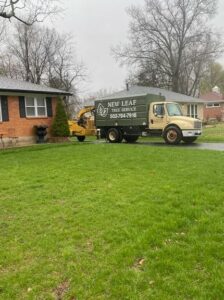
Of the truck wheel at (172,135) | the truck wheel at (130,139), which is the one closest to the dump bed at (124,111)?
the truck wheel at (130,139)

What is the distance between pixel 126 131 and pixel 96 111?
2597 mm

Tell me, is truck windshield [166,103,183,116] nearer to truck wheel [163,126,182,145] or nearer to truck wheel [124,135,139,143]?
truck wheel [163,126,182,145]

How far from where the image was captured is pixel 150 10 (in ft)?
139

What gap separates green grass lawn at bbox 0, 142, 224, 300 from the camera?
10.8 ft

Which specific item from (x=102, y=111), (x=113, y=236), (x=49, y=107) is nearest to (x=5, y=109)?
(x=49, y=107)

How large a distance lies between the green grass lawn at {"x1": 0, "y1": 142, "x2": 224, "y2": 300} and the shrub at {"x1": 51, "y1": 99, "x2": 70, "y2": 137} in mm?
11697

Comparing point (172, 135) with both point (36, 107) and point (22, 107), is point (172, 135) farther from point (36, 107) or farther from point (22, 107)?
point (22, 107)

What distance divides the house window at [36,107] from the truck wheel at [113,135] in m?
4.13

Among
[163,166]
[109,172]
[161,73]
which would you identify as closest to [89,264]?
[109,172]

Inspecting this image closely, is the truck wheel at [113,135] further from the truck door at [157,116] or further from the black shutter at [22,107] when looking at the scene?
the black shutter at [22,107]

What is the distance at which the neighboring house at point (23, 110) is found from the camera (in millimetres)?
17844

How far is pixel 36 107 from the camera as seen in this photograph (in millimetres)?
19484

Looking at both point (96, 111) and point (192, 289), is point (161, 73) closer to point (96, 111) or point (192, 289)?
point (96, 111)

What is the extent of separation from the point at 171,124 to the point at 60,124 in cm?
680
